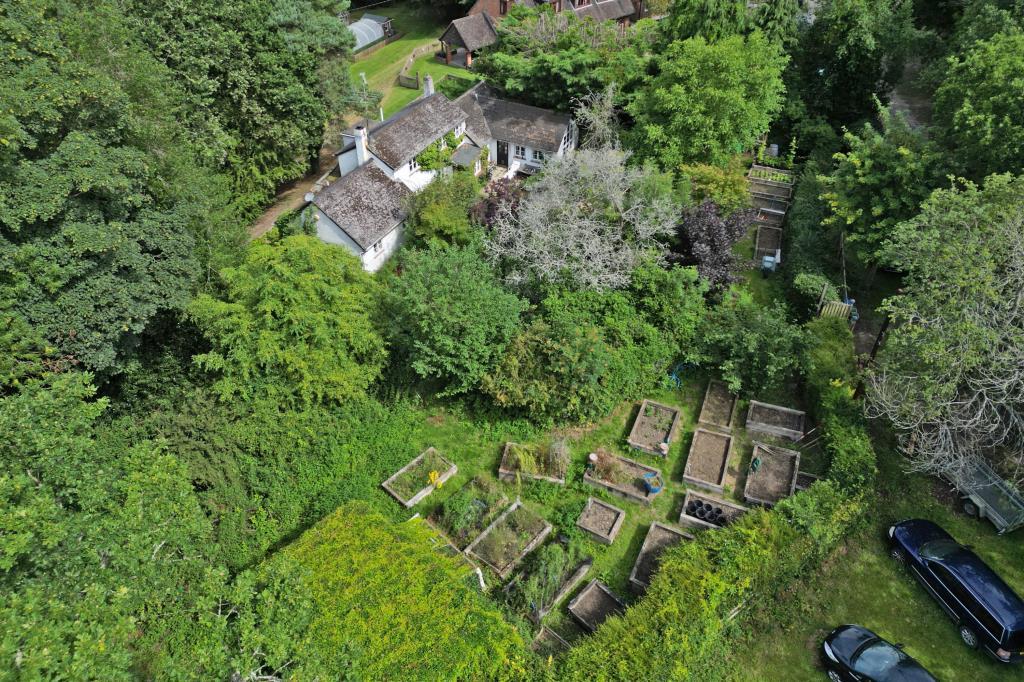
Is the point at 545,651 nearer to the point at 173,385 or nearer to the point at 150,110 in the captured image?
the point at 173,385

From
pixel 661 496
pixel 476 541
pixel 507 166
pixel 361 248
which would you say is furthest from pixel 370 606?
pixel 507 166

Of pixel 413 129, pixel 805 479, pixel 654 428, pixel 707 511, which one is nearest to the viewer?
pixel 707 511

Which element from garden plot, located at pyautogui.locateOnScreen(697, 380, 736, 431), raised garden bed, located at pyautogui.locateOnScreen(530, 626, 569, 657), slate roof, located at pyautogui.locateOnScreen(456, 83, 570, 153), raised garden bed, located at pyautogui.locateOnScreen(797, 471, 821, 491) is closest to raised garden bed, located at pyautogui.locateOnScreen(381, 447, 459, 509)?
raised garden bed, located at pyautogui.locateOnScreen(530, 626, 569, 657)

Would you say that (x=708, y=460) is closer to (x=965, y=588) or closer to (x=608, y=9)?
(x=965, y=588)

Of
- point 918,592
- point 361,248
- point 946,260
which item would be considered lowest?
point 918,592

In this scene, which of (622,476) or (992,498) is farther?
(622,476)

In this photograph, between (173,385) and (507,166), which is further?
(507,166)

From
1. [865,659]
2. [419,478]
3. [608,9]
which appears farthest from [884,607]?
[608,9]
